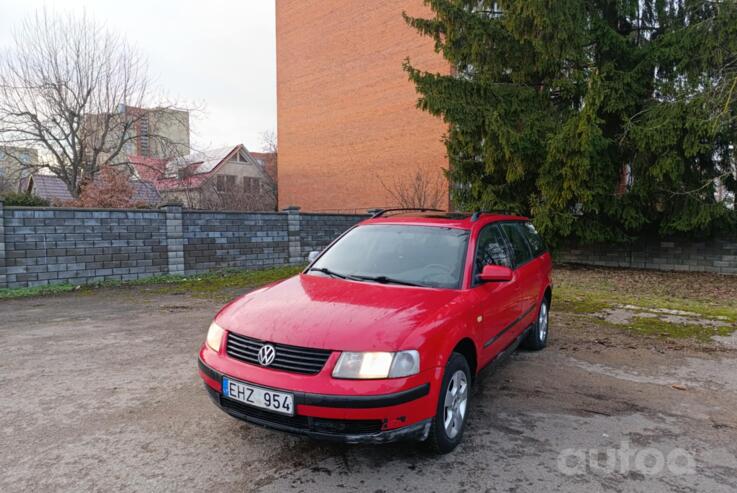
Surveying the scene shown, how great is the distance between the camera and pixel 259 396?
2.74 metres

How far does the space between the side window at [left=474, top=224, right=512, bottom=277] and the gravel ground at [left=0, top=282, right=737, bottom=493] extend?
114 centimetres

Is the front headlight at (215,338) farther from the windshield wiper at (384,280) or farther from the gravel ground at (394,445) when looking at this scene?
the windshield wiper at (384,280)

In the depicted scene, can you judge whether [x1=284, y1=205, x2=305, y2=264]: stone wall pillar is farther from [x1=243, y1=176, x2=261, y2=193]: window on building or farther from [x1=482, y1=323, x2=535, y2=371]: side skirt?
[x1=243, y1=176, x2=261, y2=193]: window on building

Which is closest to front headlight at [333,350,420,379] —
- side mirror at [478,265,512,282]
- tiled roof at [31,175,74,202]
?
side mirror at [478,265,512,282]

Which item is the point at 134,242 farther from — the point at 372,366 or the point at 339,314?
the point at 372,366

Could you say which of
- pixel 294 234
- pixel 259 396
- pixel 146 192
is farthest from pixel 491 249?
pixel 146 192

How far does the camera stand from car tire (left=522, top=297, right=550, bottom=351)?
210 inches

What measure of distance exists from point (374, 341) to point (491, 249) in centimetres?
199

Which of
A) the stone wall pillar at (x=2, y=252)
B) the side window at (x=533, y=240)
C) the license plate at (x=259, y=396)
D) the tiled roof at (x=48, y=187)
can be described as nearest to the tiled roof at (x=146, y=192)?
the tiled roof at (x=48, y=187)

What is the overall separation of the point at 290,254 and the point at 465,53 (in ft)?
24.9

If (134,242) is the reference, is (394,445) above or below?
below

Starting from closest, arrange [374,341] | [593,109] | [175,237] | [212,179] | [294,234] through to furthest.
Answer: [374,341] → [593,109] → [175,237] → [294,234] → [212,179]

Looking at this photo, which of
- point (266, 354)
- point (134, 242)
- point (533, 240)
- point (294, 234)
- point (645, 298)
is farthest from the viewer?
point (294, 234)

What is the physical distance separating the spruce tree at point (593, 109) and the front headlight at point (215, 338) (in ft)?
32.4
